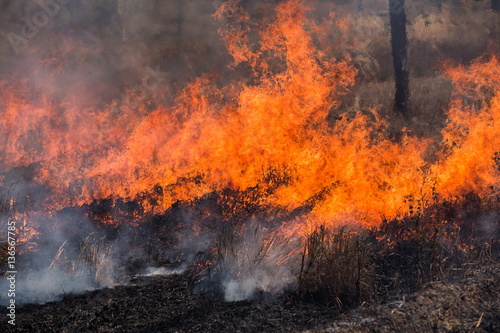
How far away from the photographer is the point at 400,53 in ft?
29.3

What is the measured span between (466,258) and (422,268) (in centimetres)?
67

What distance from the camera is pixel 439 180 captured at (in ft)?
19.4

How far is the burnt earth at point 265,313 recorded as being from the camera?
3.54 meters

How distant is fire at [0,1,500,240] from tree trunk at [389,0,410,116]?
0.92 meters

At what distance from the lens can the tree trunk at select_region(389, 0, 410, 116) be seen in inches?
347

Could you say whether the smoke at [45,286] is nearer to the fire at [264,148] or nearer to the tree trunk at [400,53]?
the fire at [264,148]

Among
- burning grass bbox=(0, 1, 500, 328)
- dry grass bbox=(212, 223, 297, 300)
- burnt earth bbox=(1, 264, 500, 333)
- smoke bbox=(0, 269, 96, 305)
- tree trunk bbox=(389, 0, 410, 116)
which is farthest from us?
tree trunk bbox=(389, 0, 410, 116)

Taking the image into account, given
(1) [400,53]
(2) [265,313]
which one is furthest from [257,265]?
(1) [400,53]

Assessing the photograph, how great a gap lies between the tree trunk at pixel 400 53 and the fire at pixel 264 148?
917 millimetres

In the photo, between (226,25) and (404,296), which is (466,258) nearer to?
(404,296)

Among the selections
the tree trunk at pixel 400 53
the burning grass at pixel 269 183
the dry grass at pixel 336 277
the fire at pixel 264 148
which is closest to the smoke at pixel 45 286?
the burning grass at pixel 269 183

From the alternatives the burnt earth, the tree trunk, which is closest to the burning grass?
the burnt earth

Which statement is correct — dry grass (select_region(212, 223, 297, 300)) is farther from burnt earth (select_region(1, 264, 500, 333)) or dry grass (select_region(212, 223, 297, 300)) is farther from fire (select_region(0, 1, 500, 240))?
fire (select_region(0, 1, 500, 240))

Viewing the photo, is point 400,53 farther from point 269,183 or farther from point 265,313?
point 265,313
